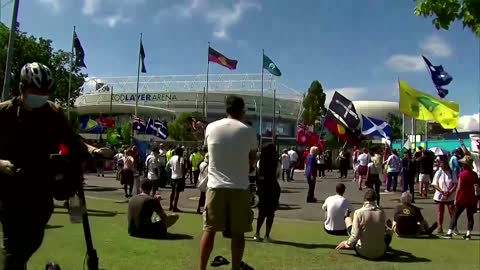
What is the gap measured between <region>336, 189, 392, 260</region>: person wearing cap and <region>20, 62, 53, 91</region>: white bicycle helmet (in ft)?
20.6

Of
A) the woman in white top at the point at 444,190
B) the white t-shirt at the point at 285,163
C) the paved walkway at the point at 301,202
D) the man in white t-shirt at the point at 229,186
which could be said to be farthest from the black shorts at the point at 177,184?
the white t-shirt at the point at 285,163

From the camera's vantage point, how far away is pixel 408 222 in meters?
11.7

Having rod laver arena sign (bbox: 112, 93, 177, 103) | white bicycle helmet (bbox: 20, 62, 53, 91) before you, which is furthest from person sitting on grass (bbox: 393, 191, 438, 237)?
rod laver arena sign (bbox: 112, 93, 177, 103)

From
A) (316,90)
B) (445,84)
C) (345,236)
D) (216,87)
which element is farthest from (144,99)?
(345,236)

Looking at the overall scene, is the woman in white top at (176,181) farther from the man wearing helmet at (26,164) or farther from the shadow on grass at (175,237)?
the man wearing helmet at (26,164)

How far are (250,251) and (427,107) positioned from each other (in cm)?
1164

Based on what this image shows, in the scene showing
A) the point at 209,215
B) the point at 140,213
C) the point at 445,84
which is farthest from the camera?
the point at 445,84

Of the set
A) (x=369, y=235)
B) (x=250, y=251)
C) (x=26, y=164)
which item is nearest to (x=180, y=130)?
(x=250, y=251)

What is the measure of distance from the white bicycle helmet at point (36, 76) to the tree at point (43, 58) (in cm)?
3122

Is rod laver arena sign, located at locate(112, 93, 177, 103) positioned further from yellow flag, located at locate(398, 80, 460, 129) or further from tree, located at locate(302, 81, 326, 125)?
yellow flag, located at locate(398, 80, 460, 129)

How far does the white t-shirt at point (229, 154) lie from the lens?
5.77m

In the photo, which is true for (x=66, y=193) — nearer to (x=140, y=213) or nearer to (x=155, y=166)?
(x=140, y=213)

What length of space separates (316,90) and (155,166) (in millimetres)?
68313

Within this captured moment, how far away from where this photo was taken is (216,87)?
411 ft
